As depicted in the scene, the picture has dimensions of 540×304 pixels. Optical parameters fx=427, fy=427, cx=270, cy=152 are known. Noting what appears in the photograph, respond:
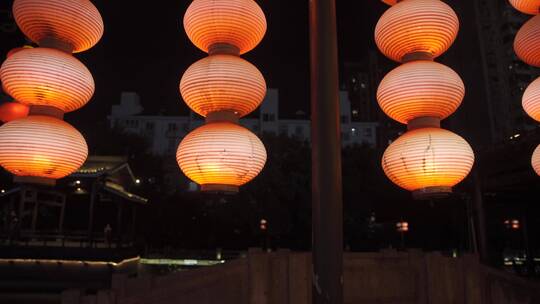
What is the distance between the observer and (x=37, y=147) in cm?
340

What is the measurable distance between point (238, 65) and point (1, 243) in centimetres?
1931

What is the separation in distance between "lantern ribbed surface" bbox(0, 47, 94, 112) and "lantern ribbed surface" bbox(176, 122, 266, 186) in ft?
3.58

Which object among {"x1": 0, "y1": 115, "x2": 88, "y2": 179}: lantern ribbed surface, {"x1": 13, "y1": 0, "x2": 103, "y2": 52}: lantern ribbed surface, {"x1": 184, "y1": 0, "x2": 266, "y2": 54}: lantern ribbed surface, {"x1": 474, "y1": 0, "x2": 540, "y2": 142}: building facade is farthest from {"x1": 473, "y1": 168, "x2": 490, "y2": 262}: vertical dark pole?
{"x1": 474, "y1": 0, "x2": 540, "y2": 142}: building facade

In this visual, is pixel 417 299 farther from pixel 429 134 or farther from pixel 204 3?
pixel 204 3

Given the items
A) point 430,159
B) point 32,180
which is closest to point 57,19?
point 32,180

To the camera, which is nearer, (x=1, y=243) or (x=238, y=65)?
(x=238, y=65)

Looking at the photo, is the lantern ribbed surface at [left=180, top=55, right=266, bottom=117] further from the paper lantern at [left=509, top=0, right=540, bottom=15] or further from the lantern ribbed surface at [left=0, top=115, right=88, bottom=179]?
the paper lantern at [left=509, top=0, right=540, bottom=15]

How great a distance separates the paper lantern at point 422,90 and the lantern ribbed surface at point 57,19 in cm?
272

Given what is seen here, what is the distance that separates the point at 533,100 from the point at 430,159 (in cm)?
163

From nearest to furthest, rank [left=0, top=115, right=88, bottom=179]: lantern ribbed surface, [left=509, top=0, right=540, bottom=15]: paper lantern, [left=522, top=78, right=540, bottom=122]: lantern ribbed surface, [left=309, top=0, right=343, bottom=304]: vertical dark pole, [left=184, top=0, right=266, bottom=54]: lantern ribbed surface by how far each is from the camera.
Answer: [left=309, top=0, right=343, bottom=304]: vertical dark pole
[left=0, top=115, right=88, bottom=179]: lantern ribbed surface
[left=184, top=0, right=266, bottom=54]: lantern ribbed surface
[left=522, top=78, right=540, bottom=122]: lantern ribbed surface
[left=509, top=0, right=540, bottom=15]: paper lantern

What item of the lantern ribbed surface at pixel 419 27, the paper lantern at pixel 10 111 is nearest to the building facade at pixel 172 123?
the paper lantern at pixel 10 111

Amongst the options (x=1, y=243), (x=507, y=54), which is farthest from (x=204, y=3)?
(x=507, y=54)

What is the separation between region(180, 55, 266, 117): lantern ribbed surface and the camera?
11.5ft

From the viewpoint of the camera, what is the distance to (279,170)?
2748 cm
